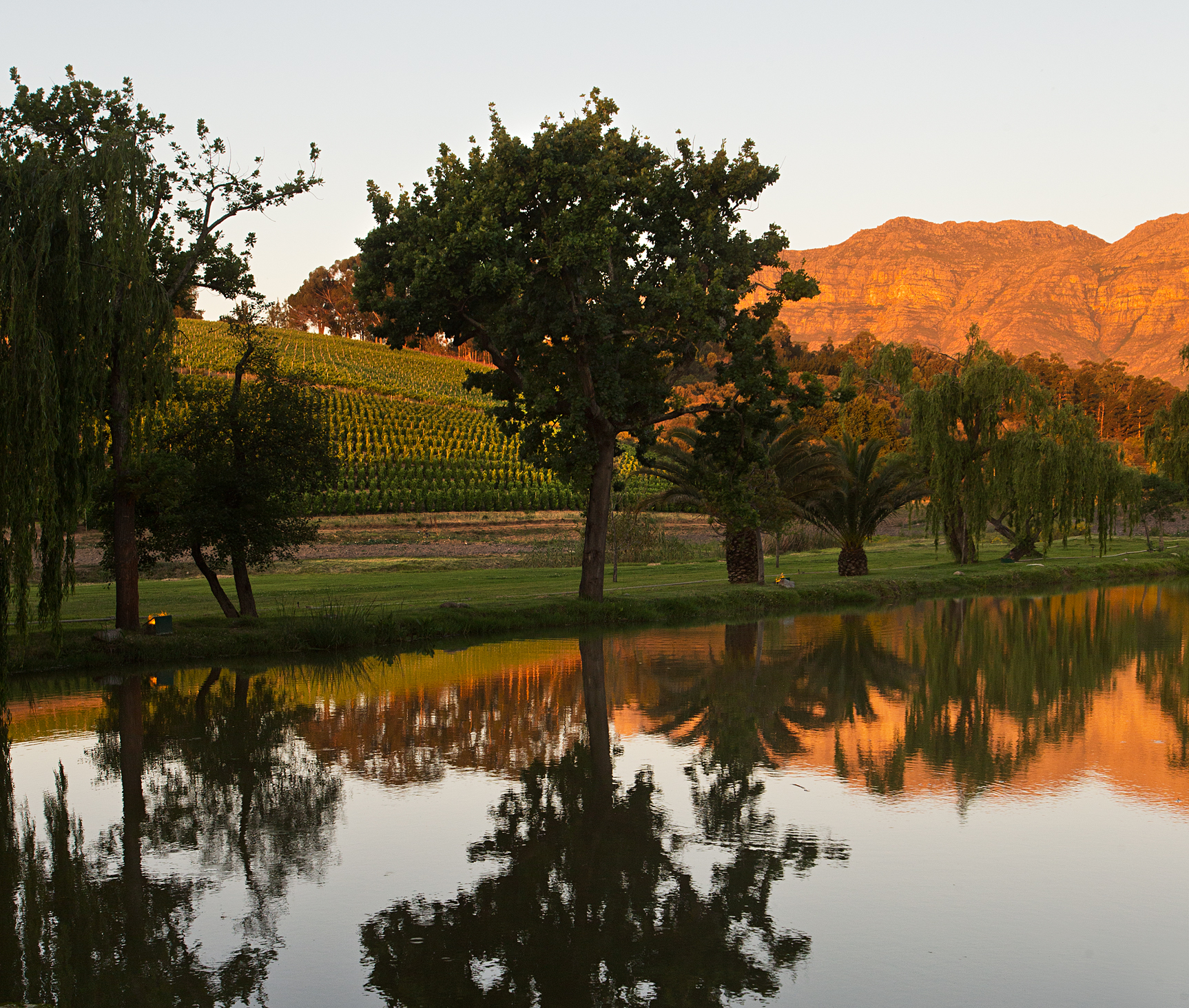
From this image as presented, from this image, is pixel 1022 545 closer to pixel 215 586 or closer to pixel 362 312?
pixel 362 312

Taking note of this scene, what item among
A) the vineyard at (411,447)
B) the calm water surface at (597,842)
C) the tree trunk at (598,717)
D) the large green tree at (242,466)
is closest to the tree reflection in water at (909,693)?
the calm water surface at (597,842)

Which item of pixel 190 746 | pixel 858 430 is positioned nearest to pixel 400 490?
pixel 858 430

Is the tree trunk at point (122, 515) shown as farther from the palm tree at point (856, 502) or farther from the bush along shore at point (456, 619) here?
the palm tree at point (856, 502)

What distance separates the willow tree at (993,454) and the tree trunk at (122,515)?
2895cm

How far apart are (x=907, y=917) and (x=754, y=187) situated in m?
18.3

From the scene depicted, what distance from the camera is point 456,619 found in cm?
2170

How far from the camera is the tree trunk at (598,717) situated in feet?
32.5

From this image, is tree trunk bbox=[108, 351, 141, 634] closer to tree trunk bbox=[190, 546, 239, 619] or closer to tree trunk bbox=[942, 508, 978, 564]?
tree trunk bbox=[190, 546, 239, 619]

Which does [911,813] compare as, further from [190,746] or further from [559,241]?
[559,241]

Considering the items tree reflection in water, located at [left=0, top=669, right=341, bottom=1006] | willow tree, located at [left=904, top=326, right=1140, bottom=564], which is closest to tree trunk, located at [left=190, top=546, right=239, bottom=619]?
tree reflection in water, located at [left=0, top=669, right=341, bottom=1006]

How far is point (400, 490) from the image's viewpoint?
206ft

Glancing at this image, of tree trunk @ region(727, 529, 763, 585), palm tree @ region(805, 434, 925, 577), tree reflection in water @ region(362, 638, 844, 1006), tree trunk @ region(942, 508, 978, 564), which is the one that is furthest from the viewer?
tree trunk @ region(942, 508, 978, 564)

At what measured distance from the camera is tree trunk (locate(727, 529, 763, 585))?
31406mm

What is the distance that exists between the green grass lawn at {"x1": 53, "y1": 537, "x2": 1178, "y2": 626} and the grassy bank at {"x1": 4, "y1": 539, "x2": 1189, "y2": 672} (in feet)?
0.24
